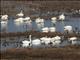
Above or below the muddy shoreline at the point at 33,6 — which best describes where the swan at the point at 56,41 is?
below

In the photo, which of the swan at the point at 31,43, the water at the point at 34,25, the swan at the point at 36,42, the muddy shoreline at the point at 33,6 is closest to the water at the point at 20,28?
the water at the point at 34,25

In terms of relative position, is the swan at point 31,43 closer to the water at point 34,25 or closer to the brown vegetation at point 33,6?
the water at point 34,25

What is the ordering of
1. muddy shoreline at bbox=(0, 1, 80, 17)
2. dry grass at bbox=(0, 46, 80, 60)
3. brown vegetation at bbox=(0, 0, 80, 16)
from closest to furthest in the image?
dry grass at bbox=(0, 46, 80, 60)
muddy shoreline at bbox=(0, 1, 80, 17)
brown vegetation at bbox=(0, 0, 80, 16)

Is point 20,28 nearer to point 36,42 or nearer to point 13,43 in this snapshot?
point 13,43

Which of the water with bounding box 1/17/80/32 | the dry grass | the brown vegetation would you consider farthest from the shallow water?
the brown vegetation

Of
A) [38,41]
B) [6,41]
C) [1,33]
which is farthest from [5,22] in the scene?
[38,41]

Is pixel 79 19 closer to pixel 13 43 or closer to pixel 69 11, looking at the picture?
pixel 69 11

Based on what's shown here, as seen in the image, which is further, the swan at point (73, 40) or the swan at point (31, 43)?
the swan at point (73, 40)

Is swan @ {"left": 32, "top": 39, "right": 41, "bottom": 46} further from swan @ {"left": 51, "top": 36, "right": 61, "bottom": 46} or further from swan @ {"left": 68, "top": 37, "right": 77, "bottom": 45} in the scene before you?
swan @ {"left": 68, "top": 37, "right": 77, "bottom": 45}
